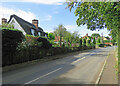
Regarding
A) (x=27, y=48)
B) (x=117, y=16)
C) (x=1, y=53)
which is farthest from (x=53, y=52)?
(x=117, y=16)

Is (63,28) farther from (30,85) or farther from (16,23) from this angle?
(30,85)

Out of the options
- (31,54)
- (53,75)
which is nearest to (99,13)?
(53,75)

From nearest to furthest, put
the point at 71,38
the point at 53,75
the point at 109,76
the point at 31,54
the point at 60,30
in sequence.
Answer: the point at 109,76 < the point at 53,75 < the point at 31,54 < the point at 60,30 < the point at 71,38

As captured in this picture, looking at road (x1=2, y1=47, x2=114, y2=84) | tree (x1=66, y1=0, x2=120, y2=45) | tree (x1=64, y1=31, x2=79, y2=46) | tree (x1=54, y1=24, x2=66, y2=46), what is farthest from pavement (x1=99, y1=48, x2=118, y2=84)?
tree (x1=64, y1=31, x2=79, y2=46)

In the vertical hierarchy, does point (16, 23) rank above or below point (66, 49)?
above

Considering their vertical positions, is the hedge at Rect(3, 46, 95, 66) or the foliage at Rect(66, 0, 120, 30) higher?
the foliage at Rect(66, 0, 120, 30)

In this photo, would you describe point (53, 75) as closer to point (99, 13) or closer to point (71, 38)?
point (99, 13)

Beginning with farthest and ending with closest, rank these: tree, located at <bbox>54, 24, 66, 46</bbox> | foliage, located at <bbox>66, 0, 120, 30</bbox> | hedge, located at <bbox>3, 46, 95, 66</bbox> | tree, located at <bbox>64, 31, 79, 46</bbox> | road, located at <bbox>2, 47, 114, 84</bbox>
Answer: tree, located at <bbox>64, 31, 79, 46</bbox> < tree, located at <bbox>54, 24, 66, 46</bbox> < hedge, located at <bbox>3, 46, 95, 66</bbox> < road, located at <bbox>2, 47, 114, 84</bbox> < foliage, located at <bbox>66, 0, 120, 30</bbox>

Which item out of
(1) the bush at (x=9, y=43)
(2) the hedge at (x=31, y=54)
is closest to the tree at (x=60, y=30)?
(2) the hedge at (x=31, y=54)

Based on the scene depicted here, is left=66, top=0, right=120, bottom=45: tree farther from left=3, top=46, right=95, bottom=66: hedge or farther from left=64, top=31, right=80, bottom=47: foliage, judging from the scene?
left=64, top=31, right=80, bottom=47: foliage

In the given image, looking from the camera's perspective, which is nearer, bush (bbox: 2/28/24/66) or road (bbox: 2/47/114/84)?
road (bbox: 2/47/114/84)

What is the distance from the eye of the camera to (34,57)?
549 inches

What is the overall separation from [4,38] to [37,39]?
5.85 meters

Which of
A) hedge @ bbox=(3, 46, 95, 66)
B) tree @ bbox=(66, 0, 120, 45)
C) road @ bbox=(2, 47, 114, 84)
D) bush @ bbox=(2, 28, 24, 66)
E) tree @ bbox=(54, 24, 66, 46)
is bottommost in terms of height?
road @ bbox=(2, 47, 114, 84)
